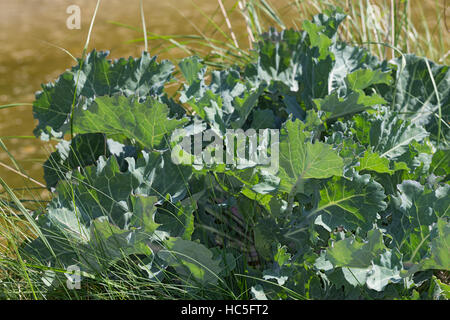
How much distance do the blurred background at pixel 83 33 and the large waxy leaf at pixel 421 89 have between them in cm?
75

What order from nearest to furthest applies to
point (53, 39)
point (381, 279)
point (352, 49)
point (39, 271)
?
point (381, 279), point (39, 271), point (352, 49), point (53, 39)

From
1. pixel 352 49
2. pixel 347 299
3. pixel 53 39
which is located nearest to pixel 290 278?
pixel 347 299

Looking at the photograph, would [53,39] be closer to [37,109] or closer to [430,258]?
[37,109]

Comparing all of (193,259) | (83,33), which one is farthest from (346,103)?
(83,33)

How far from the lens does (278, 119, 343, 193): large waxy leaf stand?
1.29 metres

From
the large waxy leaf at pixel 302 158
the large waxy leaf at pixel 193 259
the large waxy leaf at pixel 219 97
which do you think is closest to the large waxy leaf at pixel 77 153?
the large waxy leaf at pixel 219 97

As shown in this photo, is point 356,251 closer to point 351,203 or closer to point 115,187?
point 351,203

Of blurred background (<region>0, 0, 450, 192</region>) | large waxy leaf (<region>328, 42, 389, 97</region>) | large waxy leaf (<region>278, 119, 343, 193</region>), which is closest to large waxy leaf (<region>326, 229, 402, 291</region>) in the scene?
large waxy leaf (<region>278, 119, 343, 193</region>)

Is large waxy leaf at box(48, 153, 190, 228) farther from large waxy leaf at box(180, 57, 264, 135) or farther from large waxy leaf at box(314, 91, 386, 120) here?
large waxy leaf at box(314, 91, 386, 120)

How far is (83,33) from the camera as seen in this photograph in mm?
4625

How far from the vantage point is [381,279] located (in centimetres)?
125

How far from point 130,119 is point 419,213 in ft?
2.64

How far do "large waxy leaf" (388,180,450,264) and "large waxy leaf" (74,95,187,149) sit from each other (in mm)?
630

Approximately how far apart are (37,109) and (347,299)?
111 centimetres
